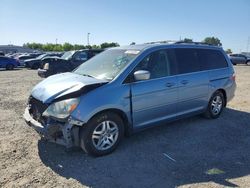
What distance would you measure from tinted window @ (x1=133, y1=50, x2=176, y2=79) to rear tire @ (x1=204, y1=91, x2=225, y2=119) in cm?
169

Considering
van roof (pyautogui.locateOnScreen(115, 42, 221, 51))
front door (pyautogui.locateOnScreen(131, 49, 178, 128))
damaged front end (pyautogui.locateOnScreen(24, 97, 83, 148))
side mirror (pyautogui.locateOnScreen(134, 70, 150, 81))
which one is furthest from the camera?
van roof (pyautogui.locateOnScreen(115, 42, 221, 51))

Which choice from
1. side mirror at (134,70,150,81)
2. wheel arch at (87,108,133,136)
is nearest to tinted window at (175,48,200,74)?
side mirror at (134,70,150,81)

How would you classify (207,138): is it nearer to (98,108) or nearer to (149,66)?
(149,66)

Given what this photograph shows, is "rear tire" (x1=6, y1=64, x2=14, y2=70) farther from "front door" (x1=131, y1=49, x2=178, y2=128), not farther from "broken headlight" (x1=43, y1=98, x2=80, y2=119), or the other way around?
"broken headlight" (x1=43, y1=98, x2=80, y2=119)

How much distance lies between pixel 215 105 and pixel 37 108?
13.9 feet

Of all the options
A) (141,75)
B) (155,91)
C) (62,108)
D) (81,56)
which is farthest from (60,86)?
(81,56)

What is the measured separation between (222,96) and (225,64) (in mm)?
815

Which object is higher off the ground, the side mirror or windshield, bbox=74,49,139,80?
windshield, bbox=74,49,139,80

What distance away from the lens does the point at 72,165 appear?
4102 mm

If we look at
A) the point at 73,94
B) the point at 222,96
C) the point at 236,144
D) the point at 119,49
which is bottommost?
the point at 236,144

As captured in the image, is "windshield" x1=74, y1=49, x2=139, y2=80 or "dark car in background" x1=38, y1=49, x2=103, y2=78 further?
"dark car in background" x1=38, y1=49, x2=103, y2=78

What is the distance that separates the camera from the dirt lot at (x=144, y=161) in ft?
12.1

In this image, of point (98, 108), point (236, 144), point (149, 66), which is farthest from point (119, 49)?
Result: point (236, 144)

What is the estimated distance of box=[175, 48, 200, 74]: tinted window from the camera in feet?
18.2
